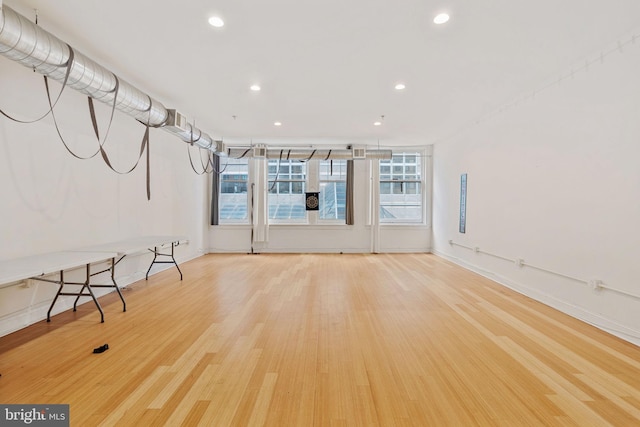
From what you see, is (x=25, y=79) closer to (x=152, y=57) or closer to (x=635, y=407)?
(x=152, y=57)

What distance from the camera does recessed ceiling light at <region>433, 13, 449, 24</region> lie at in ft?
7.63

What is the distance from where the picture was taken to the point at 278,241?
7.43 metres

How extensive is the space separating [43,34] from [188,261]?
4.67m

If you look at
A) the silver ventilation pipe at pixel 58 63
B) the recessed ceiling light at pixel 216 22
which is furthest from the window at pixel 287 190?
the recessed ceiling light at pixel 216 22

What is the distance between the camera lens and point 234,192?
294 inches

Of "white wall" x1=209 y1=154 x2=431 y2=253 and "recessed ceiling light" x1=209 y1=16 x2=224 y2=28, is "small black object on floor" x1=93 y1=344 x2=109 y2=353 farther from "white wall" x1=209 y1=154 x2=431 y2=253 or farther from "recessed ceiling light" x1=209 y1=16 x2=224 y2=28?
"white wall" x1=209 y1=154 x2=431 y2=253

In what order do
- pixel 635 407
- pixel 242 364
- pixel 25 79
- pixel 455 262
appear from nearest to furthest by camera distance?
pixel 635 407 < pixel 242 364 < pixel 25 79 < pixel 455 262

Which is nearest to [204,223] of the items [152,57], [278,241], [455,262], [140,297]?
[278,241]

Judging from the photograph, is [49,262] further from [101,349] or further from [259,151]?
[259,151]

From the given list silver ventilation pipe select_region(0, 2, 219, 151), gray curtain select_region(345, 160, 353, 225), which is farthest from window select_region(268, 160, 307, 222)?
silver ventilation pipe select_region(0, 2, 219, 151)

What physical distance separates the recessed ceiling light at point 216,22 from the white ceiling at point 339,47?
51 millimetres

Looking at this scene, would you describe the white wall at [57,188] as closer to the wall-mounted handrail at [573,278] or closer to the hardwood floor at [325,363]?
the hardwood floor at [325,363]

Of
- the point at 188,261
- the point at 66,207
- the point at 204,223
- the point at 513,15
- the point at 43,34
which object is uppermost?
the point at 513,15

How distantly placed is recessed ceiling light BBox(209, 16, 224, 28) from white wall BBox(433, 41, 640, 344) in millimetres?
3751
